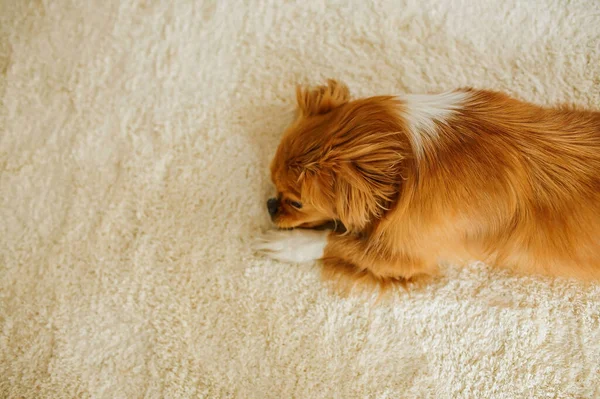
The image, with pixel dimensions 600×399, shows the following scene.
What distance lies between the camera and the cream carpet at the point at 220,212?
77.4 inches

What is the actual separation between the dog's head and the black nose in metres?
0.13

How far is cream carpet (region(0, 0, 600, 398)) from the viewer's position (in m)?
1.97

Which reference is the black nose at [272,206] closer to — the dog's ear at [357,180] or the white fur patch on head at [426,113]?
the dog's ear at [357,180]

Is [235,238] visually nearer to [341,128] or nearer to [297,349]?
[297,349]

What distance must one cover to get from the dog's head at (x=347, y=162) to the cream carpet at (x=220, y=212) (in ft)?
1.52

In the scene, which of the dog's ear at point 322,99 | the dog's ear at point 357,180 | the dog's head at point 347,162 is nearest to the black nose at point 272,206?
the dog's head at point 347,162

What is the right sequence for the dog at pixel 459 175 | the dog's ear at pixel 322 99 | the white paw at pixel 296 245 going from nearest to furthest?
1. the dog at pixel 459 175
2. the dog's ear at pixel 322 99
3. the white paw at pixel 296 245

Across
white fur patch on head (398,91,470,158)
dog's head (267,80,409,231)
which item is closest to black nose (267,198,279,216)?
dog's head (267,80,409,231)

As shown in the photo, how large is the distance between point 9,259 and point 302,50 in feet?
6.03


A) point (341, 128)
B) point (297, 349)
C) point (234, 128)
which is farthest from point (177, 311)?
point (341, 128)

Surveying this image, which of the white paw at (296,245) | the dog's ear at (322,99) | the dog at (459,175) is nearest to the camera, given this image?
the dog at (459,175)

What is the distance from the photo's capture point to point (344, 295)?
2016 mm

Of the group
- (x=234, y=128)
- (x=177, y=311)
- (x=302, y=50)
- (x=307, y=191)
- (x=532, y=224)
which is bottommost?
(x=177, y=311)

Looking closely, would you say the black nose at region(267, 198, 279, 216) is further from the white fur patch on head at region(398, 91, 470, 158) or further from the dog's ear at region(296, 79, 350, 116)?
the white fur patch on head at region(398, 91, 470, 158)
